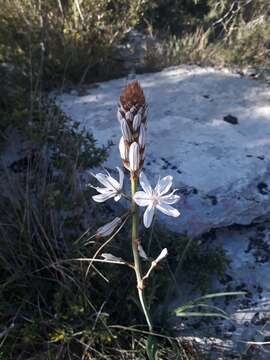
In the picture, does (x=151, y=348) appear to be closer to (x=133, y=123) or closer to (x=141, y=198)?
(x=141, y=198)

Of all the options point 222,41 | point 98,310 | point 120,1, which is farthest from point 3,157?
point 222,41

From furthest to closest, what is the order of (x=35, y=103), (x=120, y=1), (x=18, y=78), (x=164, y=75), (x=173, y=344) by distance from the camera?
(x=120, y=1), (x=164, y=75), (x=18, y=78), (x=35, y=103), (x=173, y=344)

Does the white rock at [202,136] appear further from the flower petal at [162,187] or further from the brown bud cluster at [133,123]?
Result: the brown bud cluster at [133,123]

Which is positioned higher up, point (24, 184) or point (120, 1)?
point (120, 1)

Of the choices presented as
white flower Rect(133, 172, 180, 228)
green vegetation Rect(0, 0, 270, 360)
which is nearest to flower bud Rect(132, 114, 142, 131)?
white flower Rect(133, 172, 180, 228)

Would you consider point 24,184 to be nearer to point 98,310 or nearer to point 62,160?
point 62,160

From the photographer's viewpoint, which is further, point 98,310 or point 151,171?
point 151,171

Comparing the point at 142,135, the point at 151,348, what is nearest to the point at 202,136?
the point at 151,348

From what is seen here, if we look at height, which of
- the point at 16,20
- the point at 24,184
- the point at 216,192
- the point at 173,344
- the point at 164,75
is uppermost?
the point at 16,20
